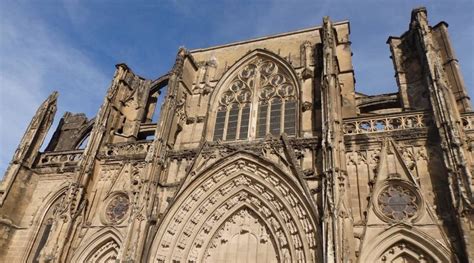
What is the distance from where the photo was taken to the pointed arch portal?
9766 mm

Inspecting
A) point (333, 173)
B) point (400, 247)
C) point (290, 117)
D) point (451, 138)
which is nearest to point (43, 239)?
point (290, 117)

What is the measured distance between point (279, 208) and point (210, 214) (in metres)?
2.02

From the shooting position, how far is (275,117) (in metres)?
12.6

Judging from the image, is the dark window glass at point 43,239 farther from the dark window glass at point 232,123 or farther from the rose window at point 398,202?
the rose window at point 398,202

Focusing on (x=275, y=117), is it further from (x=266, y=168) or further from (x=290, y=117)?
(x=266, y=168)

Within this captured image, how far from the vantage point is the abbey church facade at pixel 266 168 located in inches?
346

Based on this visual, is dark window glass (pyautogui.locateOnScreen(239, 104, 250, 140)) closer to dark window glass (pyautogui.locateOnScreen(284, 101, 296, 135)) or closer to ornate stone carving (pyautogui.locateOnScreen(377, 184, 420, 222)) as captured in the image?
dark window glass (pyautogui.locateOnScreen(284, 101, 296, 135))

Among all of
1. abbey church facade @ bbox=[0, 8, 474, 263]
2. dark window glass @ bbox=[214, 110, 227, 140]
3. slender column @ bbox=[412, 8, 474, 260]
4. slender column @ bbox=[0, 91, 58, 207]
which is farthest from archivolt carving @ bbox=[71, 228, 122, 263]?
slender column @ bbox=[412, 8, 474, 260]

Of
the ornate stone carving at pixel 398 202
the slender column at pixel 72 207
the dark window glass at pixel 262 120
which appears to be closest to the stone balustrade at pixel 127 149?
the slender column at pixel 72 207

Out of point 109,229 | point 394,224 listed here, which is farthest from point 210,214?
point 394,224

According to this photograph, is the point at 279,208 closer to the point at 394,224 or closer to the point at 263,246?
the point at 263,246

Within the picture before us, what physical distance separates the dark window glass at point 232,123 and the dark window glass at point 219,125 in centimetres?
23

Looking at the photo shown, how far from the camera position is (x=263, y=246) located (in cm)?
1002

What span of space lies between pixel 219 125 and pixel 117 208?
4.30m
